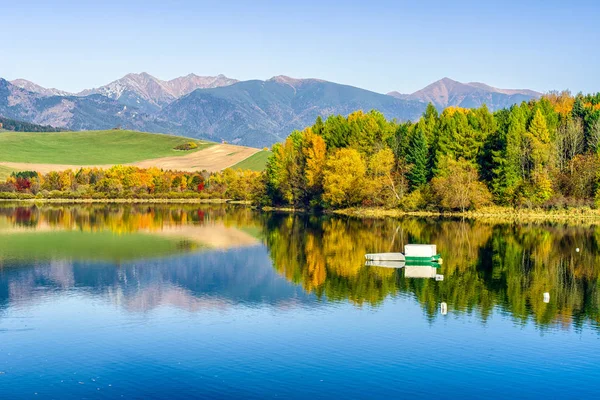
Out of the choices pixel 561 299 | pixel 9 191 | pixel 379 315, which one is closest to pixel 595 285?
pixel 561 299

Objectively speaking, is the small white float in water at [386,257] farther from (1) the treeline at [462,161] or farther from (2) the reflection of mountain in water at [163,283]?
(1) the treeline at [462,161]

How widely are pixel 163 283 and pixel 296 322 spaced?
14.5 metres

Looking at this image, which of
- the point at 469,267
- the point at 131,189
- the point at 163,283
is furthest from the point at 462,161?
the point at 131,189

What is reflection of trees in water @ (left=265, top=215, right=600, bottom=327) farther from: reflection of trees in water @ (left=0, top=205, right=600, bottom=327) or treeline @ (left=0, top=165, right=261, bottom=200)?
treeline @ (left=0, top=165, right=261, bottom=200)

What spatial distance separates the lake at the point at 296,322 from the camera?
24.4m

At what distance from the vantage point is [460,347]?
28922 mm

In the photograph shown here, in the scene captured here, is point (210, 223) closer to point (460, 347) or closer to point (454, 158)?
point (454, 158)

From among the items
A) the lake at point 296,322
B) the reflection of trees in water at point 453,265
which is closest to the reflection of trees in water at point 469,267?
the reflection of trees in water at point 453,265

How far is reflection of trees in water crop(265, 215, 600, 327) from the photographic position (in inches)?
1506

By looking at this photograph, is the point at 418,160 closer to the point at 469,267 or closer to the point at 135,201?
the point at 469,267

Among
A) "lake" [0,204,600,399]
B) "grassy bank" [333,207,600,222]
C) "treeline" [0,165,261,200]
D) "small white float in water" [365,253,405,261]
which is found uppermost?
"treeline" [0,165,261,200]

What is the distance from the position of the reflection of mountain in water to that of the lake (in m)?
0.15

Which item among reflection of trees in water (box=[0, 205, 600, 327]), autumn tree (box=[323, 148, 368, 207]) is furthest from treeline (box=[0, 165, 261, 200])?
reflection of trees in water (box=[0, 205, 600, 327])

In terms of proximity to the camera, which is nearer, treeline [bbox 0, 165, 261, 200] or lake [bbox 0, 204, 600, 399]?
lake [bbox 0, 204, 600, 399]
